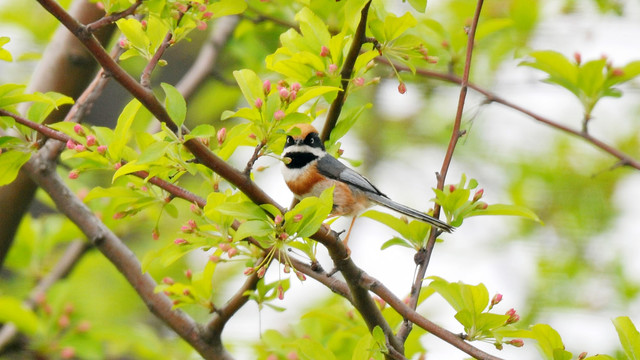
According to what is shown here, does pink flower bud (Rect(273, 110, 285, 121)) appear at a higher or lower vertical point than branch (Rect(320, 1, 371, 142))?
lower

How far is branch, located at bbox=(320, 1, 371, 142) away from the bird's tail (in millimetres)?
398

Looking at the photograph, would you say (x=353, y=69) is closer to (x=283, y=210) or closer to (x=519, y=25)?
(x=283, y=210)

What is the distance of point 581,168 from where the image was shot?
6258mm

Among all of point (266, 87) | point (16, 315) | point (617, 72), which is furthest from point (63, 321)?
point (617, 72)

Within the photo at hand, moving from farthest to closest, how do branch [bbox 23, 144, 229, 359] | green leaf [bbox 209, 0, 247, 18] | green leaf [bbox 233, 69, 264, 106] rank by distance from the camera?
branch [bbox 23, 144, 229, 359] → green leaf [bbox 209, 0, 247, 18] → green leaf [bbox 233, 69, 264, 106]

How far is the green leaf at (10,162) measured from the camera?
7.53 feet

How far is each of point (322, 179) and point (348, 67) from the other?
0.74 m

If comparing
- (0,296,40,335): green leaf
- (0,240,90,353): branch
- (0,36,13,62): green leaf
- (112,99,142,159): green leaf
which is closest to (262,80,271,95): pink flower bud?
(112,99,142,159): green leaf

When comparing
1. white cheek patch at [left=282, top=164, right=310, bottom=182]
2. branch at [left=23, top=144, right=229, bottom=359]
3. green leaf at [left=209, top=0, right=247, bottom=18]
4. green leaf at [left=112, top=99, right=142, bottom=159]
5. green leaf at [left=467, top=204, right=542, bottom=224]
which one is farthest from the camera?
branch at [left=23, top=144, right=229, bottom=359]

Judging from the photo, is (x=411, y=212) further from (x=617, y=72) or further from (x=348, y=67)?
(x=617, y=72)

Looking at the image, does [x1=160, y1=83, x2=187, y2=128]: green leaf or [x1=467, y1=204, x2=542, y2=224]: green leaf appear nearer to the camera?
[x1=160, y1=83, x2=187, y2=128]: green leaf

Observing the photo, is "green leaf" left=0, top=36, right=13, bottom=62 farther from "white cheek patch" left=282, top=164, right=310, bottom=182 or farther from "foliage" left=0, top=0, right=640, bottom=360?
"white cheek patch" left=282, top=164, right=310, bottom=182

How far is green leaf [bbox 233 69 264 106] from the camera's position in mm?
2102

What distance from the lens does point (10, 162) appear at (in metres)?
2.31
